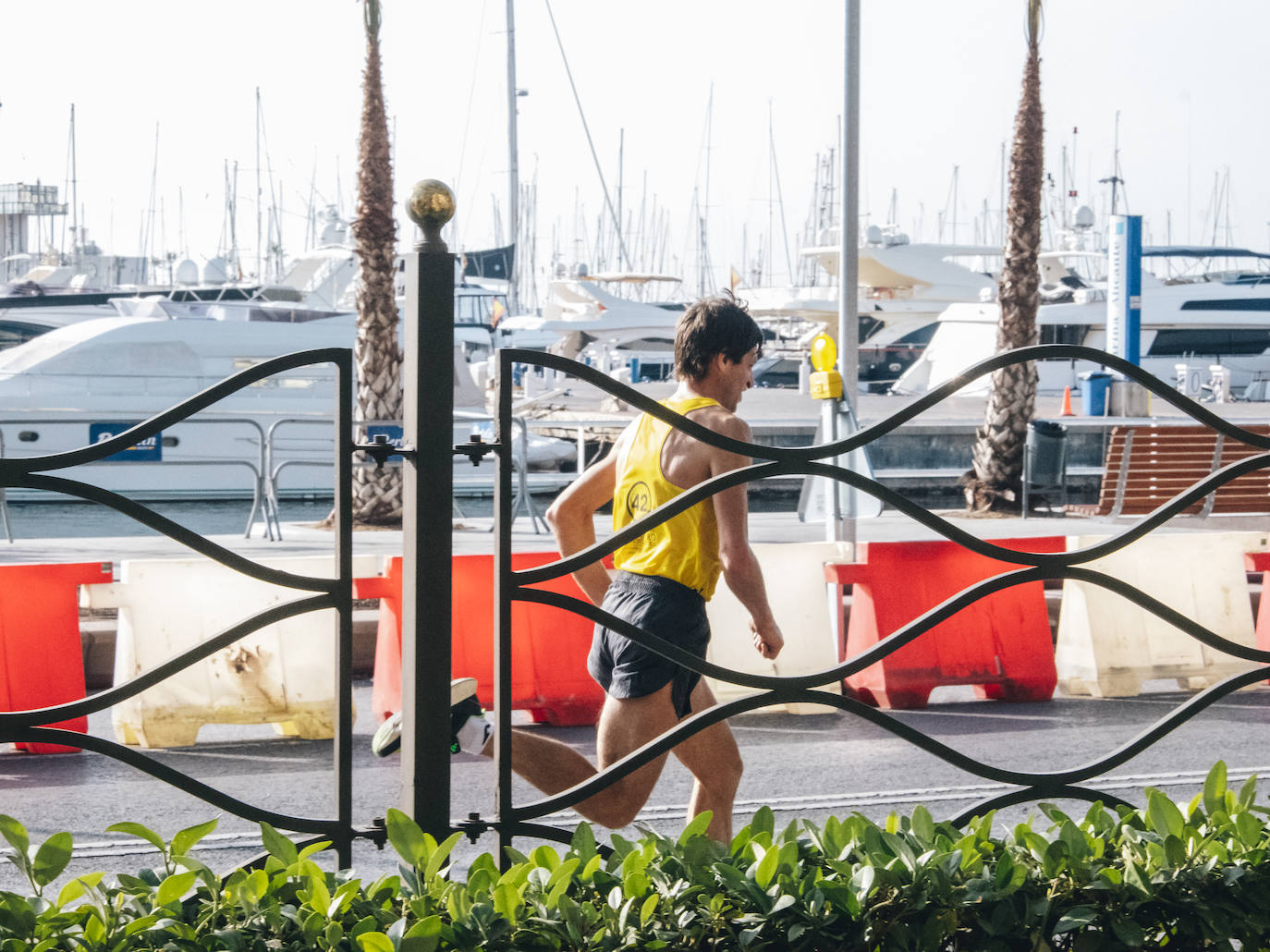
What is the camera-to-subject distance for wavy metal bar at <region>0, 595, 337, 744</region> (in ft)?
8.19

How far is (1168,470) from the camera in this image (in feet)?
47.4

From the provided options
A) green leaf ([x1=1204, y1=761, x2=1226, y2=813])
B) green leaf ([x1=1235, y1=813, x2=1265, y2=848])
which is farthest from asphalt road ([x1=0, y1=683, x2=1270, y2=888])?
green leaf ([x1=1235, y1=813, x2=1265, y2=848])

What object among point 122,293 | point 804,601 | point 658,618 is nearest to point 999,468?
point 804,601

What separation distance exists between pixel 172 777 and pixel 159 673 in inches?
7.3

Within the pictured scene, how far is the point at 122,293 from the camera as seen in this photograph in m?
37.7

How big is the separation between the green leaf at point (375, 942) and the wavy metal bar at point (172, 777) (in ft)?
1.18

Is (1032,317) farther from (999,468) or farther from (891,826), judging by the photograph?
(891,826)

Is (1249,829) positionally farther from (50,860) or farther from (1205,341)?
(1205,341)

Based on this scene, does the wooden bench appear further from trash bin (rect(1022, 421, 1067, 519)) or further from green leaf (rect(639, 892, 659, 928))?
green leaf (rect(639, 892, 659, 928))

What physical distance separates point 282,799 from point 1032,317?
1436cm

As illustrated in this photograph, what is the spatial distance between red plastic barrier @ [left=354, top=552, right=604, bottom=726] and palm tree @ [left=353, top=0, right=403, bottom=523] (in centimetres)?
967

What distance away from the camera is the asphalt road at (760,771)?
19.5 ft

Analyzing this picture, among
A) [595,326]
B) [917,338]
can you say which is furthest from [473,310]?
[917,338]

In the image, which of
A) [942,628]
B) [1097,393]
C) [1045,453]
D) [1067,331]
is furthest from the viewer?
[1067,331]
